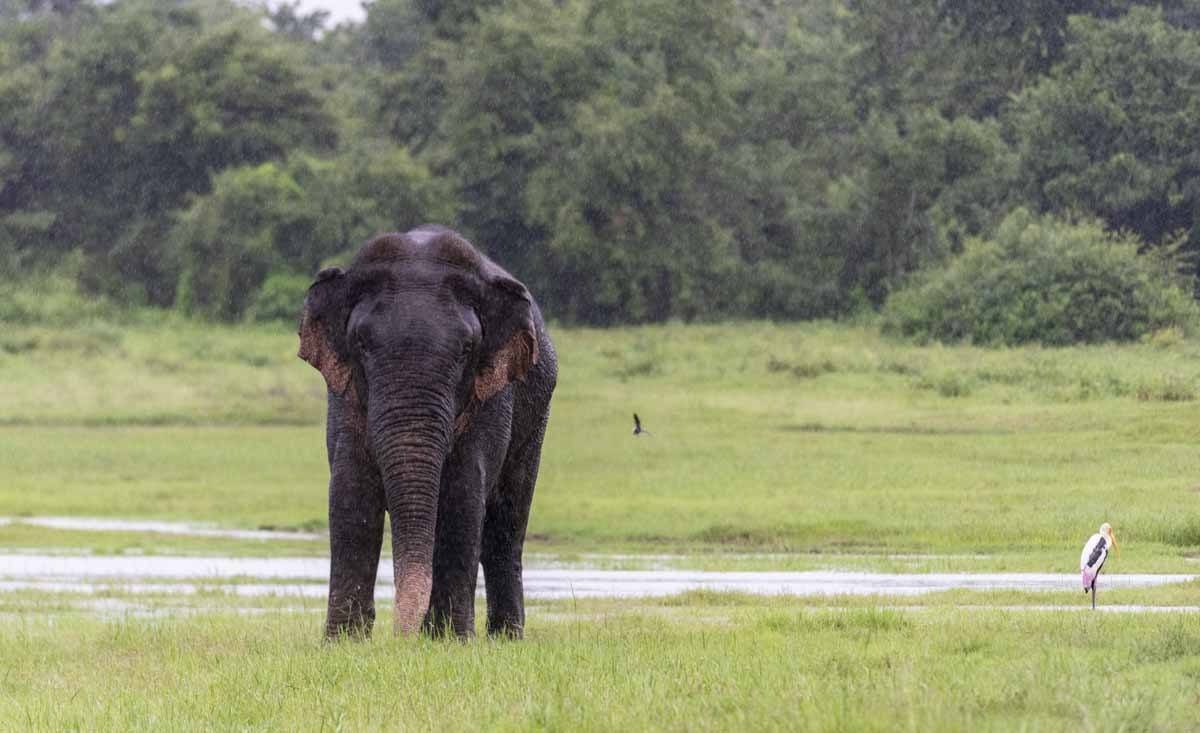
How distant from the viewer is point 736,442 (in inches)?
1417

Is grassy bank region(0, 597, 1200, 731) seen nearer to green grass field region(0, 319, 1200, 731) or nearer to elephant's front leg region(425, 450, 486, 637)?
green grass field region(0, 319, 1200, 731)

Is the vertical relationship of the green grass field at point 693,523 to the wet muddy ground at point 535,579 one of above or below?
above

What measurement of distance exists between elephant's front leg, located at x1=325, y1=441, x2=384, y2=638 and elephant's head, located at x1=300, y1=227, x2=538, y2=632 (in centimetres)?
23

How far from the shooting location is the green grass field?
9.55 meters

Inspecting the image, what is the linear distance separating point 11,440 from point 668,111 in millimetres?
19937

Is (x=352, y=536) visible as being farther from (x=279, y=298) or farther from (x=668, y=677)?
(x=279, y=298)

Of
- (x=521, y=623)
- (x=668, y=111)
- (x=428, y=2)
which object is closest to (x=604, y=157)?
(x=668, y=111)

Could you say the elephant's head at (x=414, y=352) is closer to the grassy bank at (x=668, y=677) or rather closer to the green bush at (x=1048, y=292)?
the grassy bank at (x=668, y=677)

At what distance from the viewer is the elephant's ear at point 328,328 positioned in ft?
41.4

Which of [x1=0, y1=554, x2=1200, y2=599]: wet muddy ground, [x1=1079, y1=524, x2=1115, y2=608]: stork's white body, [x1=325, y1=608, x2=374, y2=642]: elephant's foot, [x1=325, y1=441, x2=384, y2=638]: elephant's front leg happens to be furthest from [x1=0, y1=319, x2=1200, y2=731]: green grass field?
[x1=0, y1=554, x2=1200, y2=599]: wet muddy ground

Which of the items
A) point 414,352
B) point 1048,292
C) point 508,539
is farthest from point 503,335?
point 1048,292

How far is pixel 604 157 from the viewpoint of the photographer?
174 feet

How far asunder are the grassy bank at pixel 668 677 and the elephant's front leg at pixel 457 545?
447 millimetres

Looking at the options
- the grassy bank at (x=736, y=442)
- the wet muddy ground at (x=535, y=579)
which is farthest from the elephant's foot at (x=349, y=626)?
the grassy bank at (x=736, y=442)
